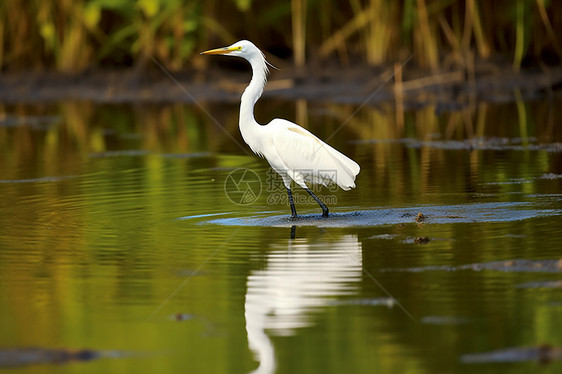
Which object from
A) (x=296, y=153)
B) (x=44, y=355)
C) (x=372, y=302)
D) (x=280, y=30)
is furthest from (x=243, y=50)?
(x=280, y=30)

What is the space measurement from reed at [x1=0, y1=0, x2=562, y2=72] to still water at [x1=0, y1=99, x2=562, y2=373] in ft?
26.0

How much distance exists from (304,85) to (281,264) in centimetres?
1665

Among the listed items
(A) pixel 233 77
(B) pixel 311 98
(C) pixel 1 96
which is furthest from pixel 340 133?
(C) pixel 1 96

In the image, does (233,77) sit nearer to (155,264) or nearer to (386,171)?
(386,171)

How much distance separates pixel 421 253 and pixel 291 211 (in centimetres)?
249

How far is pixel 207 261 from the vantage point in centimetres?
756

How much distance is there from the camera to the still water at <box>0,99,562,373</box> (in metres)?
5.32

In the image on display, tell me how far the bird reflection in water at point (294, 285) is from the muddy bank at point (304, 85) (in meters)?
12.6

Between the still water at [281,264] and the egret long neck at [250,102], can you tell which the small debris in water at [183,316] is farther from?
the egret long neck at [250,102]

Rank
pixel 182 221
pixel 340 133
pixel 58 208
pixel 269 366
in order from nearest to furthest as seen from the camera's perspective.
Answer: pixel 269 366 → pixel 182 221 → pixel 58 208 → pixel 340 133

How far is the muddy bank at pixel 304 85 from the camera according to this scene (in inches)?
861

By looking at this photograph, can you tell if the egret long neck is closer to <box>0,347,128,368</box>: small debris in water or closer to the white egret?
the white egret

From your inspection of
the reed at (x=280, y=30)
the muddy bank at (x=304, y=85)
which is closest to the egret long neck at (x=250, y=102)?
the muddy bank at (x=304, y=85)

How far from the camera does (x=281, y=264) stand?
7.40 metres
